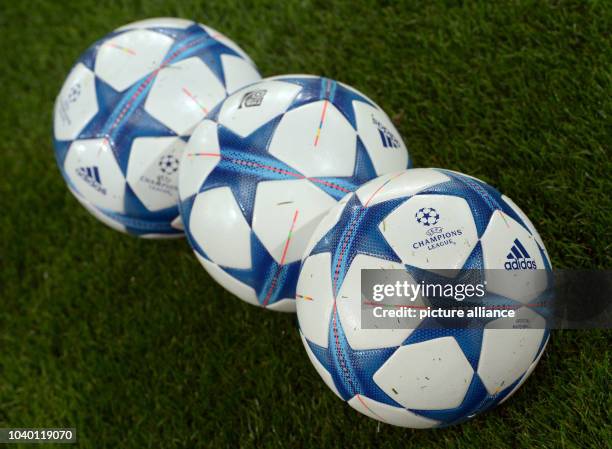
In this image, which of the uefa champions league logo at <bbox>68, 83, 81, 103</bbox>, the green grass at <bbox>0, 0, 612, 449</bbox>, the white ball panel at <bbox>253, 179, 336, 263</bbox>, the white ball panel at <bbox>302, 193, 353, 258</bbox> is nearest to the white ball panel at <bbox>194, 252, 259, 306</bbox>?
the white ball panel at <bbox>253, 179, 336, 263</bbox>

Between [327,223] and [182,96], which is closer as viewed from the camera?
[327,223]

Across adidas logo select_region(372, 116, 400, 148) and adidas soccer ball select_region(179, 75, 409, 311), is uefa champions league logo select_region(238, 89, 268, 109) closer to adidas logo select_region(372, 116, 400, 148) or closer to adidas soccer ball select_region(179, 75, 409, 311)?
adidas soccer ball select_region(179, 75, 409, 311)

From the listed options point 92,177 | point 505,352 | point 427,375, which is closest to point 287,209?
point 427,375

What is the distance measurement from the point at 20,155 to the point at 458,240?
3037 mm

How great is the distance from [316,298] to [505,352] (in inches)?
23.2

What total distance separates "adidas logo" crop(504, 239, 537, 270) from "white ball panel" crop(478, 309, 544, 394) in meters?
0.13

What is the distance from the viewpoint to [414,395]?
2.16 meters

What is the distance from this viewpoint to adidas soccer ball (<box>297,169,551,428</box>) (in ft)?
6.95

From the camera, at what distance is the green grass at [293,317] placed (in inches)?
108

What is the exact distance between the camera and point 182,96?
2848 millimetres

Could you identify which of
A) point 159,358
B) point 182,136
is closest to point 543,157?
point 182,136

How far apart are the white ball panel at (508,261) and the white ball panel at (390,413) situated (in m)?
0.47
